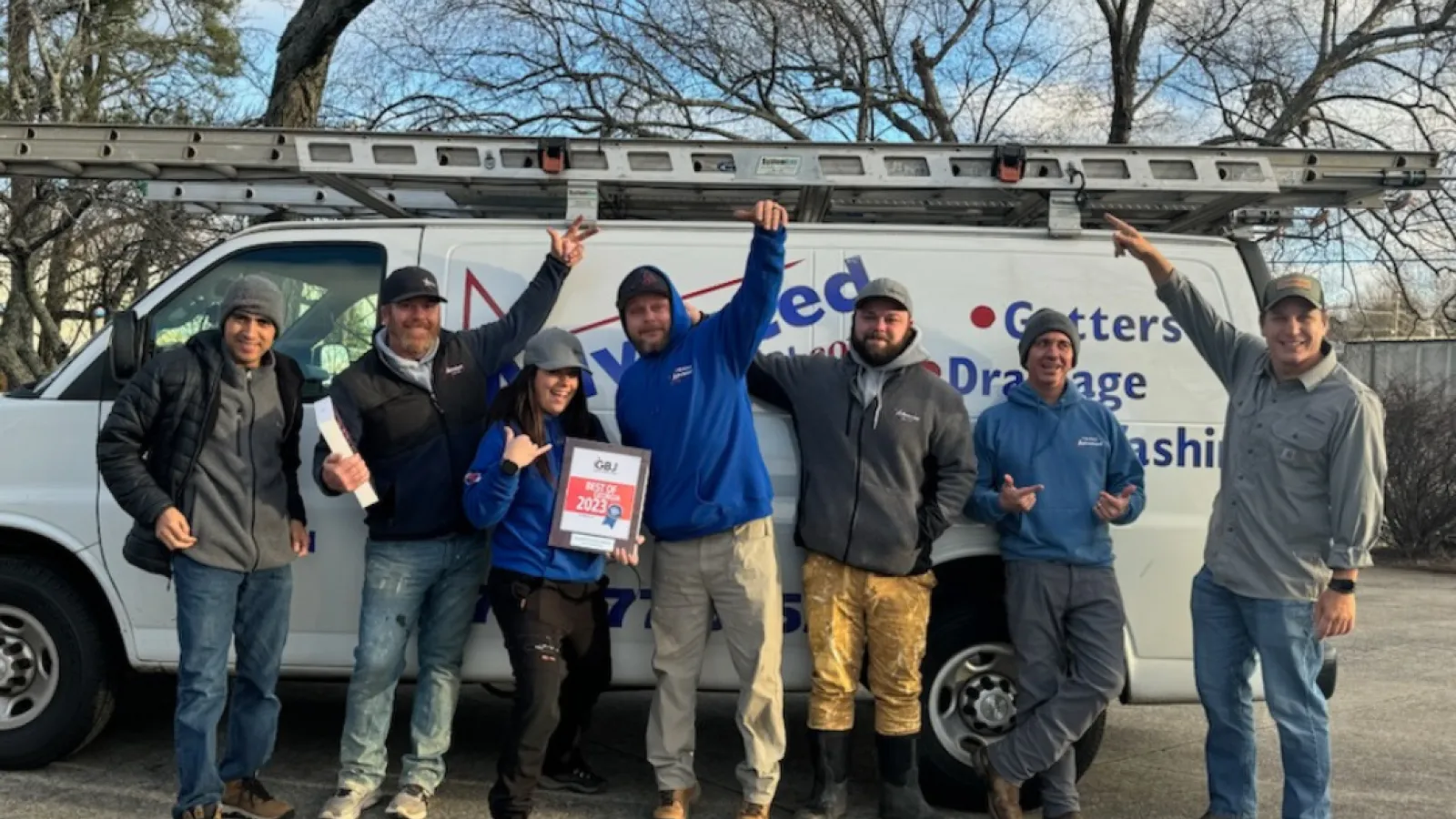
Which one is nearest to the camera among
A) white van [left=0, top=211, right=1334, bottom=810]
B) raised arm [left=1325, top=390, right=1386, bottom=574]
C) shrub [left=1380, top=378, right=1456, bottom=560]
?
raised arm [left=1325, top=390, right=1386, bottom=574]

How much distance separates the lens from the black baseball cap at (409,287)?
4.14 meters

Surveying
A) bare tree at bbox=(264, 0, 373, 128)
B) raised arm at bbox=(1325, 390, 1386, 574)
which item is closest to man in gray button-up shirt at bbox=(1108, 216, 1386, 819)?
raised arm at bbox=(1325, 390, 1386, 574)

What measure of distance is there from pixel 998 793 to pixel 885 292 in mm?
1959

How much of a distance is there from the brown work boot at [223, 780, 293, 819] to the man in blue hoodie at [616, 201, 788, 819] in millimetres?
1450

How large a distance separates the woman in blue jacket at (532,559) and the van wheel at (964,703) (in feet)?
4.41

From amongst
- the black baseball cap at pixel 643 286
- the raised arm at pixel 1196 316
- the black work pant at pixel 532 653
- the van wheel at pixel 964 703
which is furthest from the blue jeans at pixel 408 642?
the raised arm at pixel 1196 316

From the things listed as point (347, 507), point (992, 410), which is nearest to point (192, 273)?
point (347, 507)

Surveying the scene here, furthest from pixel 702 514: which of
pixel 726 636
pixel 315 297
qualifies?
pixel 315 297

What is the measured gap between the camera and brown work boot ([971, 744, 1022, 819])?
4.30 m

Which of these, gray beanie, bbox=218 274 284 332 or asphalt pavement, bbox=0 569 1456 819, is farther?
asphalt pavement, bbox=0 569 1456 819

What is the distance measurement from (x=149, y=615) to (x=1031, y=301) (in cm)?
382

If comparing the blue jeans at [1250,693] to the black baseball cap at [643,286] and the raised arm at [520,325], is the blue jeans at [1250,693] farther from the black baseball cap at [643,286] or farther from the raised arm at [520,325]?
the raised arm at [520,325]

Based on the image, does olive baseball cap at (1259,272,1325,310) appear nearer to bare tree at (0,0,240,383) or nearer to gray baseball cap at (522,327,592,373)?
gray baseball cap at (522,327,592,373)

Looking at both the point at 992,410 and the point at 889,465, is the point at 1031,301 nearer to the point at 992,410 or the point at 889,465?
the point at 992,410
